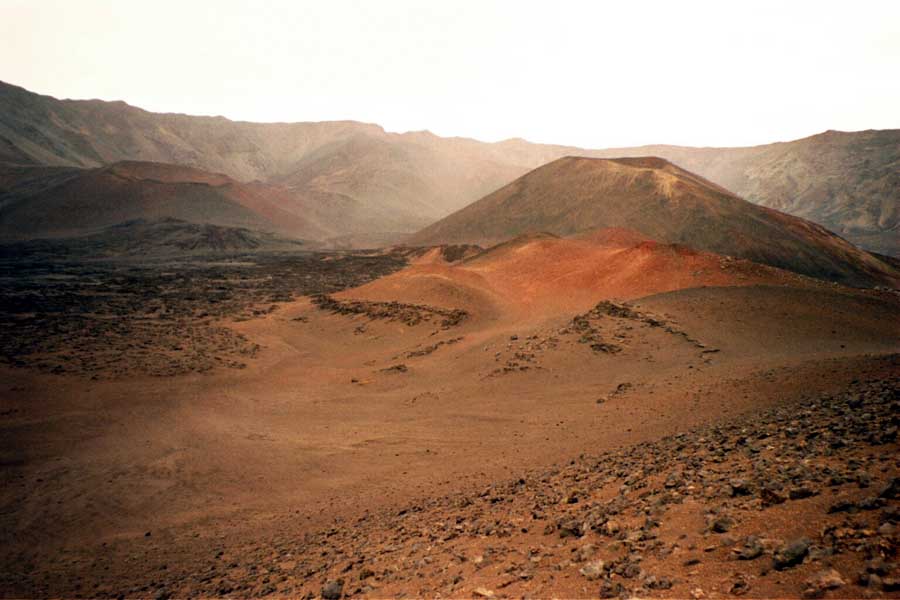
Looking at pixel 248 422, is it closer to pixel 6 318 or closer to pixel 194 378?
pixel 194 378

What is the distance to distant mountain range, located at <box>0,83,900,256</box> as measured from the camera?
101 m

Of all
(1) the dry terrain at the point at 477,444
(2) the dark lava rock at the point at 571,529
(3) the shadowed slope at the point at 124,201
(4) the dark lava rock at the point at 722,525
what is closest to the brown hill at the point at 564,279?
(1) the dry terrain at the point at 477,444

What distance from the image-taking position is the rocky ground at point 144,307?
68.1ft

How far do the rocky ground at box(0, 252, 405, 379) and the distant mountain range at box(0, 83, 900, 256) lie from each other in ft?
143

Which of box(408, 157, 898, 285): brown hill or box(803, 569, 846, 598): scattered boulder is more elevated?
box(408, 157, 898, 285): brown hill

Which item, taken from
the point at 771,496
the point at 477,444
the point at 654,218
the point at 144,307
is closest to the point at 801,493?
the point at 771,496

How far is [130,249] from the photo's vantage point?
68938mm

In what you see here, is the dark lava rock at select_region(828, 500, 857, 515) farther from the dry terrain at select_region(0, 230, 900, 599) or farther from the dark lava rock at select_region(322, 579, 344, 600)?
the dark lava rock at select_region(322, 579, 344, 600)

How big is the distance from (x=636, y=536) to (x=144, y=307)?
112 ft

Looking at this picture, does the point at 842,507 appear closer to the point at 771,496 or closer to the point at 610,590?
the point at 771,496

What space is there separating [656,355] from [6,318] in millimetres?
31682

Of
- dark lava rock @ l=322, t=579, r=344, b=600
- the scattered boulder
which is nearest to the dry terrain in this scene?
the scattered boulder

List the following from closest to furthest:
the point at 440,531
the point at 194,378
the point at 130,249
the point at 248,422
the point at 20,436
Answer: the point at 440,531 → the point at 20,436 → the point at 248,422 → the point at 194,378 → the point at 130,249

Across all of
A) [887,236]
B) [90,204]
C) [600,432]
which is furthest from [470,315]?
[887,236]
